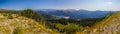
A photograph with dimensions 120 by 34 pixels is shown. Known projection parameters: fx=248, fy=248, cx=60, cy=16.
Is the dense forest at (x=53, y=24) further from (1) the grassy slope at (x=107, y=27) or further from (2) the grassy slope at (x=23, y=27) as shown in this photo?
(1) the grassy slope at (x=107, y=27)

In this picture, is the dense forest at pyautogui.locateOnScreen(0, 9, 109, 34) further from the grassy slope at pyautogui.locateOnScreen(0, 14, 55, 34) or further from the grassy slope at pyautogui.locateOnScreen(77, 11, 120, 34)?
the grassy slope at pyautogui.locateOnScreen(77, 11, 120, 34)

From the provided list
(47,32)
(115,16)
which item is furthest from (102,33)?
(47,32)

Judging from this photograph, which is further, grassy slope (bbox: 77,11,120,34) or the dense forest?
the dense forest

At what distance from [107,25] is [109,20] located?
0.32 metres

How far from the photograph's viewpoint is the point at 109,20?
13945 mm

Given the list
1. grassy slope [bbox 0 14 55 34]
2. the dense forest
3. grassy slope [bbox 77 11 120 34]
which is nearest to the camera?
grassy slope [bbox 77 11 120 34]

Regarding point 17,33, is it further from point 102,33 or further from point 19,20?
point 102,33

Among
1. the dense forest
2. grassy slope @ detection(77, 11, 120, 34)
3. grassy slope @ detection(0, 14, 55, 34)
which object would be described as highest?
grassy slope @ detection(77, 11, 120, 34)

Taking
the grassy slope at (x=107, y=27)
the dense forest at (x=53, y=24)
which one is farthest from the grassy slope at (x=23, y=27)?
the grassy slope at (x=107, y=27)

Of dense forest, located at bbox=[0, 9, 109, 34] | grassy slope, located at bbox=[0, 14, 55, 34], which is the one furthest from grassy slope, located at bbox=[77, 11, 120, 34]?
grassy slope, located at bbox=[0, 14, 55, 34]

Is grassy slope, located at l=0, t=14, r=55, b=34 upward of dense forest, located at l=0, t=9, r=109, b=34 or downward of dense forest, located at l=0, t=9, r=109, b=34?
upward

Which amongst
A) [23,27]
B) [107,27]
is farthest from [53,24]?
[107,27]

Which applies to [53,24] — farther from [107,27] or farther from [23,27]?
[107,27]

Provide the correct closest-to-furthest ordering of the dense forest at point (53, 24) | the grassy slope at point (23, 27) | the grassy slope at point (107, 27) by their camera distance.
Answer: the grassy slope at point (107, 27) → the grassy slope at point (23, 27) → the dense forest at point (53, 24)
